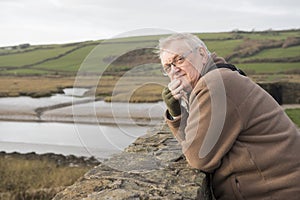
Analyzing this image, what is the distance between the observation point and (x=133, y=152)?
3.65 metres

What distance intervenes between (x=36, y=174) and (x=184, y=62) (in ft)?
37.9

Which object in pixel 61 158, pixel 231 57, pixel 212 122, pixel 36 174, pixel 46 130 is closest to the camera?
pixel 212 122

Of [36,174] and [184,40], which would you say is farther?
[36,174]

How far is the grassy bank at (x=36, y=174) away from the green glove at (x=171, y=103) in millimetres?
8034

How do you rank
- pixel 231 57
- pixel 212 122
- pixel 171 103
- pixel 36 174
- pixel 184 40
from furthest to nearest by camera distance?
pixel 231 57
pixel 36 174
pixel 171 103
pixel 184 40
pixel 212 122

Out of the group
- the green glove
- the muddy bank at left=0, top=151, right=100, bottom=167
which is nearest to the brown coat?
the green glove

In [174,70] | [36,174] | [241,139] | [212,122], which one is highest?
[174,70]

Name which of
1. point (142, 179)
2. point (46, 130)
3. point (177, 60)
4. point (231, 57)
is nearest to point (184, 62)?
point (177, 60)

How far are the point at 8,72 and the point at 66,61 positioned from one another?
9719mm

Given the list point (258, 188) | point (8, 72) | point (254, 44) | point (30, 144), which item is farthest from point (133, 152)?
point (8, 72)

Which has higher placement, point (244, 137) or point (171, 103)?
point (171, 103)

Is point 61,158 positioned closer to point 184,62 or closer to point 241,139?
point 184,62

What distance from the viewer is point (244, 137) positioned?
2.47 meters

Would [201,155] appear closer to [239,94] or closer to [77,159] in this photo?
[239,94]
